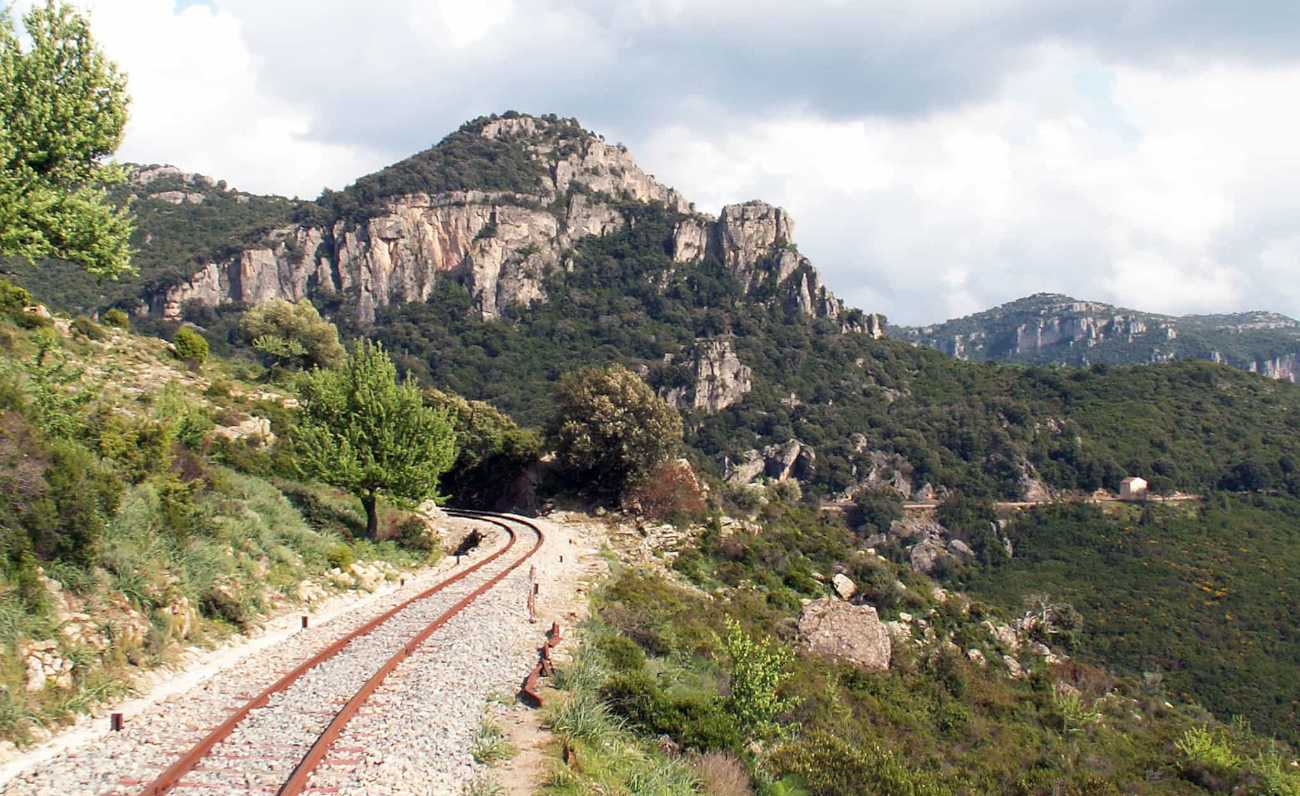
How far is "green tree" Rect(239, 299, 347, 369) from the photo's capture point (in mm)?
49969

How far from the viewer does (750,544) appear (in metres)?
30.8

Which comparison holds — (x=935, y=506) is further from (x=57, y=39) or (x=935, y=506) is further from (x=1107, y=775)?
(x=57, y=39)

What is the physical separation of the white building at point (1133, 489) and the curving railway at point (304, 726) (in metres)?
87.3

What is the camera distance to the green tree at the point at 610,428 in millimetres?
33656

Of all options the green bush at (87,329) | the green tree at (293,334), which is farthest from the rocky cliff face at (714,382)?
the green bush at (87,329)

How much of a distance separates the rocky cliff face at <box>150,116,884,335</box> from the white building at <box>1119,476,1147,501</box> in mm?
66746

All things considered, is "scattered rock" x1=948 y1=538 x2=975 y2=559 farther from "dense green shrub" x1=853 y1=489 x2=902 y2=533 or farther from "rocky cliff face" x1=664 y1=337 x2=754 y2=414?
"rocky cliff face" x1=664 y1=337 x2=754 y2=414

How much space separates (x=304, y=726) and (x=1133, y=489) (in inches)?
3650

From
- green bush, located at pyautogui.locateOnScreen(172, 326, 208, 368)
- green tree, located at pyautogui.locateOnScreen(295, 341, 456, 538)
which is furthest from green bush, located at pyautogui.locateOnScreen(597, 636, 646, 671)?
green bush, located at pyautogui.locateOnScreen(172, 326, 208, 368)

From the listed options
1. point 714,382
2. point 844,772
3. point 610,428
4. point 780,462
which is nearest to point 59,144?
point 844,772

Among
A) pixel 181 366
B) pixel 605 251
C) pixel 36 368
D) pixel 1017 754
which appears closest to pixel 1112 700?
pixel 1017 754

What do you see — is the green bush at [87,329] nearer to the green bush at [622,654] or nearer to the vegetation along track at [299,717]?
the vegetation along track at [299,717]

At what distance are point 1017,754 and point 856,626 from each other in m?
5.36

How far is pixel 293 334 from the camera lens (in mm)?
52406
